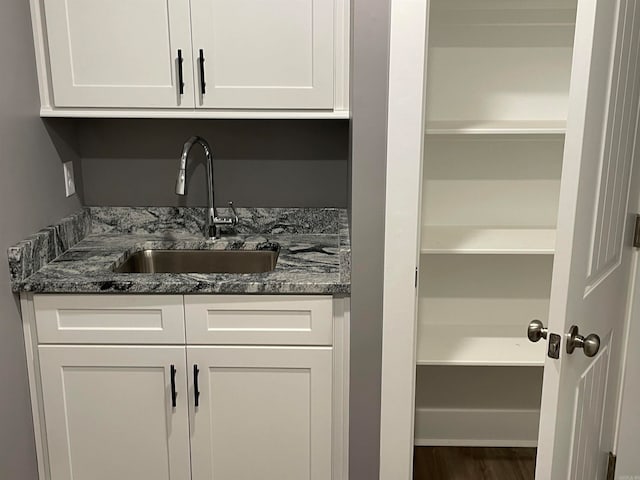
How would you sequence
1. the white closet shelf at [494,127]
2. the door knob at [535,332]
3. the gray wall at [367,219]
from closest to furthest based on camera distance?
the door knob at [535,332], the gray wall at [367,219], the white closet shelf at [494,127]

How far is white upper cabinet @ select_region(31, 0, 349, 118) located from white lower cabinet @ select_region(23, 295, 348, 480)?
64cm

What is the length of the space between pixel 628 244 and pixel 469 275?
0.85m

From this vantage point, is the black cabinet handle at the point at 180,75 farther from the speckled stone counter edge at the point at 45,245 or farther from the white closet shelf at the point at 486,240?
the white closet shelf at the point at 486,240

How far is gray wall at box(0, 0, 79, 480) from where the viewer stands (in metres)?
1.86

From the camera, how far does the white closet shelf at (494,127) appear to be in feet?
7.07

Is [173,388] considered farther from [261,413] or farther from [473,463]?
[473,463]

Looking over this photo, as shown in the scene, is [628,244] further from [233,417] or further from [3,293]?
[3,293]

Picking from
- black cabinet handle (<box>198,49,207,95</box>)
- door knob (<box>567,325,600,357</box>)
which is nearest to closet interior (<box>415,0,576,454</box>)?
black cabinet handle (<box>198,49,207,95</box>)

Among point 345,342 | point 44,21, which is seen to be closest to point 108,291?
point 345,342

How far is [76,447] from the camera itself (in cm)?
206

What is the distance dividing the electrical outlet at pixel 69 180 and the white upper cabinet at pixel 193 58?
0.90ft

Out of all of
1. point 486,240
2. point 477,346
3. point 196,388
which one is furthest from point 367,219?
point 477,346

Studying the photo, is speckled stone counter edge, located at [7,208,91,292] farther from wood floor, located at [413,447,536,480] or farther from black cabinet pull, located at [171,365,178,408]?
wood floor, located at [413,447,536,480]

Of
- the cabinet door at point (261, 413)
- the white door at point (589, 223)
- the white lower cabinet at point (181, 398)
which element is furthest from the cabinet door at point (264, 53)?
the white door at point (589, 223)
